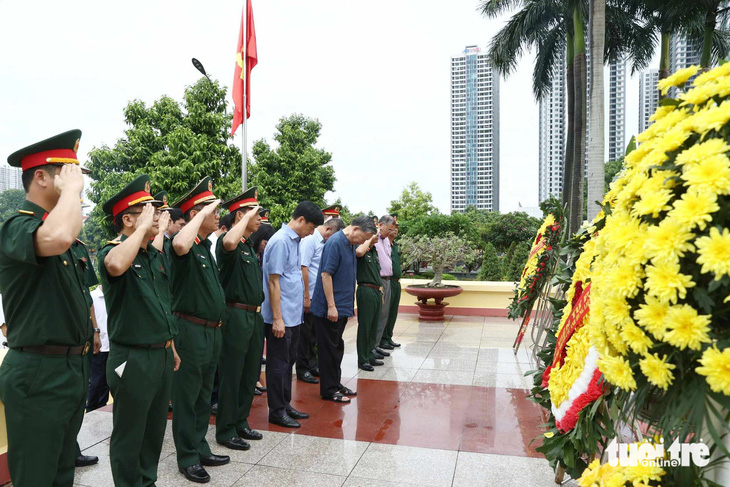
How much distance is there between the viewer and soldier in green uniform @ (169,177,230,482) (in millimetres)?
3227

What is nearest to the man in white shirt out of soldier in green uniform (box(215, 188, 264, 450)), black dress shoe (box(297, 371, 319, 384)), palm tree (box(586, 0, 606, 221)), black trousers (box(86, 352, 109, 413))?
black trousers (box(86, 352, 109, 413))

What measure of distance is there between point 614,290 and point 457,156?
77.6m

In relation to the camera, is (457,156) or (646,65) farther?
(457,156)

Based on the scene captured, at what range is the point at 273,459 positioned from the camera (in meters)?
3.55

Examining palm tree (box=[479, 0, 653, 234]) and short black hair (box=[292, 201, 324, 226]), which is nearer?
short black hair (box=[292, 201, 324, 226])

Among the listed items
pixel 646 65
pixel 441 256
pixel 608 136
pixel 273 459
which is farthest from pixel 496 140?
pixel 273 459

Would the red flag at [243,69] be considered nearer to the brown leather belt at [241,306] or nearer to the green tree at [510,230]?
the brown leather belt at [241,306]

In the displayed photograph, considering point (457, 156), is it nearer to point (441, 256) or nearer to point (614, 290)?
point (441, 256)

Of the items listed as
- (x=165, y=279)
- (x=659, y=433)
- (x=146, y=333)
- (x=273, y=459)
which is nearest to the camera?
(x=659, y=433)

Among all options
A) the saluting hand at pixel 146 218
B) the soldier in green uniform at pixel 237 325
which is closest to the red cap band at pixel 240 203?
the soldier in green uniform at pixel 237 325

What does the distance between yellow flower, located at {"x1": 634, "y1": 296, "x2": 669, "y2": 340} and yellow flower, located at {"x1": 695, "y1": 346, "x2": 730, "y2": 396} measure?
0.11 m

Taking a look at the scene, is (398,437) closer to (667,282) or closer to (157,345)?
(157,345)

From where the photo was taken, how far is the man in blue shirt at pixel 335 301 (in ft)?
16.0

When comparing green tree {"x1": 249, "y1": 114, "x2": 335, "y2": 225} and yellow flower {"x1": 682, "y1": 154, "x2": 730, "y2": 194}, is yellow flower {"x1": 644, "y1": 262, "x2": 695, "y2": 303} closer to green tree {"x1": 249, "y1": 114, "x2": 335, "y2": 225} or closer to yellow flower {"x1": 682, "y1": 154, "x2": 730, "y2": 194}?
yellow flower {"x1": 682, "y1": 154, "x2": 730, "y2": 194}
